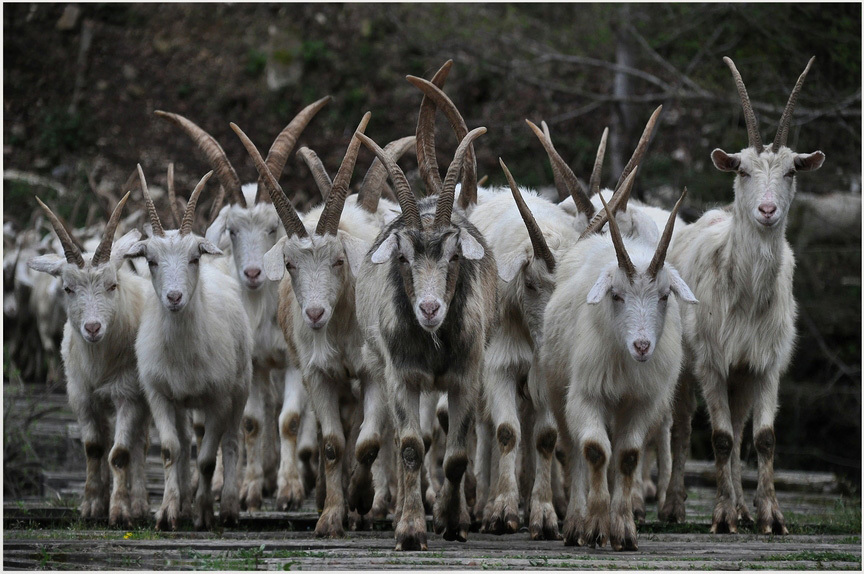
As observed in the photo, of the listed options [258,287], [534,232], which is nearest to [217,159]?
[258,287]

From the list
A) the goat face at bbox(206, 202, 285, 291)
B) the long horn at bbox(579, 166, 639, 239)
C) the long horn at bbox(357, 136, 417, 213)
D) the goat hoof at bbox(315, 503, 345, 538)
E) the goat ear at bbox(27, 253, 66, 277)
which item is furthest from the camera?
the goat face at bbox(206, 202, 285, 291)

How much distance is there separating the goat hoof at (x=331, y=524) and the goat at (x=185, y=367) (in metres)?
0.81

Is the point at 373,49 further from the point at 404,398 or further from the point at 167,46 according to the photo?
the point at 404,398

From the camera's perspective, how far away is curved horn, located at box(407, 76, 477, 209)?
7.34 meters

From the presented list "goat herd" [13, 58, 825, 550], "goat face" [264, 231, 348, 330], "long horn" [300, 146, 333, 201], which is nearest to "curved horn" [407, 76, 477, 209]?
"goat herd" [13, 58, 825, 550]

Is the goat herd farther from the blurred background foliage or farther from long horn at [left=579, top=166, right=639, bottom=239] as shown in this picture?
the blurred background foliage

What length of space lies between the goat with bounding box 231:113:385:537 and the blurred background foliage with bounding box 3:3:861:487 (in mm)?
7169

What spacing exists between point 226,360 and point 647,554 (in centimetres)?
294

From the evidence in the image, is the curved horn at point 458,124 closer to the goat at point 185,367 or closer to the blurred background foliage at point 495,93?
the goat at point 185,367

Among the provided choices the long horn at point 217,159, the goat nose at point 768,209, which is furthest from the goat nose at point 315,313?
the goat nose at point 768,209

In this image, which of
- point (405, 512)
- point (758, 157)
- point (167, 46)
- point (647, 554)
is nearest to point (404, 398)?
point (405, 512)

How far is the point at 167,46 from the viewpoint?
23.5 m

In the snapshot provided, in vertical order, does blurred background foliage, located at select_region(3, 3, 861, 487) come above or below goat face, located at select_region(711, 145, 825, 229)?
above

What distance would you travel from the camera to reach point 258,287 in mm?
8414
